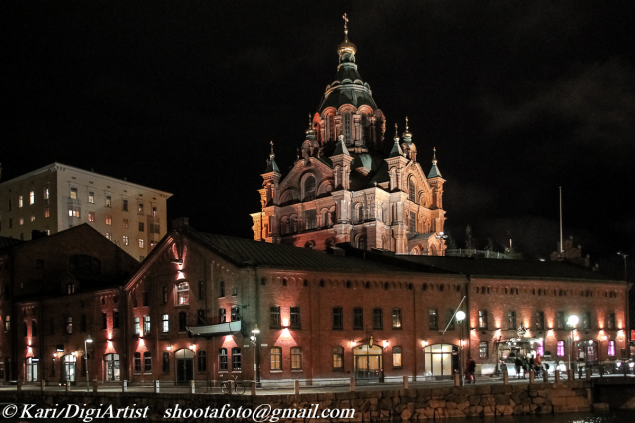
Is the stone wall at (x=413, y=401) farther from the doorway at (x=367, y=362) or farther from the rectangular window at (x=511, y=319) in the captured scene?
the rectangular window at (x=511, y=319)

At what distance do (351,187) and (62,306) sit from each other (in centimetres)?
4189

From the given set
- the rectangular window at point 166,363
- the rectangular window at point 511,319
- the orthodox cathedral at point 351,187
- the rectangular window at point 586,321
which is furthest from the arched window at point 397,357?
the orthodox cathedral at point 351,187

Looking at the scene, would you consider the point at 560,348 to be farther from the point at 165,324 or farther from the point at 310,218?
the point at 310,218

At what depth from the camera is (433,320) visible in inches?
2293

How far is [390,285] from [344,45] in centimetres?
6267

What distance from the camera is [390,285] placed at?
2231 inches

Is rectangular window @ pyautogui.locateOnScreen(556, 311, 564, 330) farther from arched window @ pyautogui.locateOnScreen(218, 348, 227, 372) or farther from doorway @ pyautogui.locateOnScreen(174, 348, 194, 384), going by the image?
doorway @ pyautogui.locateOnScreen(174, 348, 194, 384)

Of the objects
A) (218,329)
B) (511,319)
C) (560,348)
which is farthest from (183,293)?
(560,348)

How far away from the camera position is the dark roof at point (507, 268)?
63731 mm

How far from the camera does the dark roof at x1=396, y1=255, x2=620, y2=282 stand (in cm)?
6373

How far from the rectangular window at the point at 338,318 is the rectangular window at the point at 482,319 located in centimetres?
1190

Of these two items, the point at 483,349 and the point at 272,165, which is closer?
the point at 483,349

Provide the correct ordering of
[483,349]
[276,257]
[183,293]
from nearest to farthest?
[276,257]
[183,293]
[483,349]

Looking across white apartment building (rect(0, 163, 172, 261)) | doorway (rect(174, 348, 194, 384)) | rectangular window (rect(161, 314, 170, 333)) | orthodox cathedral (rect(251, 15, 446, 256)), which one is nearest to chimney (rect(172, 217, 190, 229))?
rectangular window (rect(161, 314, 170, 333))
